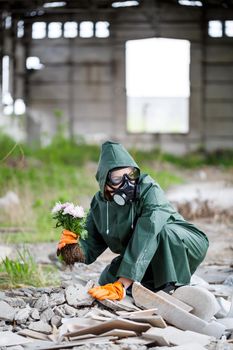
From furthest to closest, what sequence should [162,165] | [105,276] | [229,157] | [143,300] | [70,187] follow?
1. [229,157]
2. [162,165]
3. [70,187]
4. [105,276]
5. [143,300]

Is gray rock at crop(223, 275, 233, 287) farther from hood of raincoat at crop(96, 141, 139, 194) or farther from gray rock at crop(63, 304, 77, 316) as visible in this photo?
gray rock at crop(63, 304, 77, 316)

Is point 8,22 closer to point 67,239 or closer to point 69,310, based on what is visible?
point 67,239

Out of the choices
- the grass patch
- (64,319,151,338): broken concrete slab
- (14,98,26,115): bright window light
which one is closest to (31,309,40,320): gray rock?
(64,319,151,338): broken concrete slab

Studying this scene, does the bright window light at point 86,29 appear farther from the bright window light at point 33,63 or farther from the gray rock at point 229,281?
the gray rock at point 229,281

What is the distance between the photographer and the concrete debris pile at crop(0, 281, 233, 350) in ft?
11.0

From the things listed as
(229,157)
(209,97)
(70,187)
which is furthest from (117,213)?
(209,97)

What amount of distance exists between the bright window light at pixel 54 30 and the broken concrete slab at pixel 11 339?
15.8 meters

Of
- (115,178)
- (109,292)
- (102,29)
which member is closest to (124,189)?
(115,178)

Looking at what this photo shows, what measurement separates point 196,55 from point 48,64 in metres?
4.05

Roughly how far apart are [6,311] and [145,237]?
91 cm

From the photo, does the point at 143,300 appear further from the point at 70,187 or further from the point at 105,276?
the point at 70,187

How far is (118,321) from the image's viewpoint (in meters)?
3.45

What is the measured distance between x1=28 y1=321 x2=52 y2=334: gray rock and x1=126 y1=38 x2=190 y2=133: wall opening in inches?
570

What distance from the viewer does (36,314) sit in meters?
3.81
